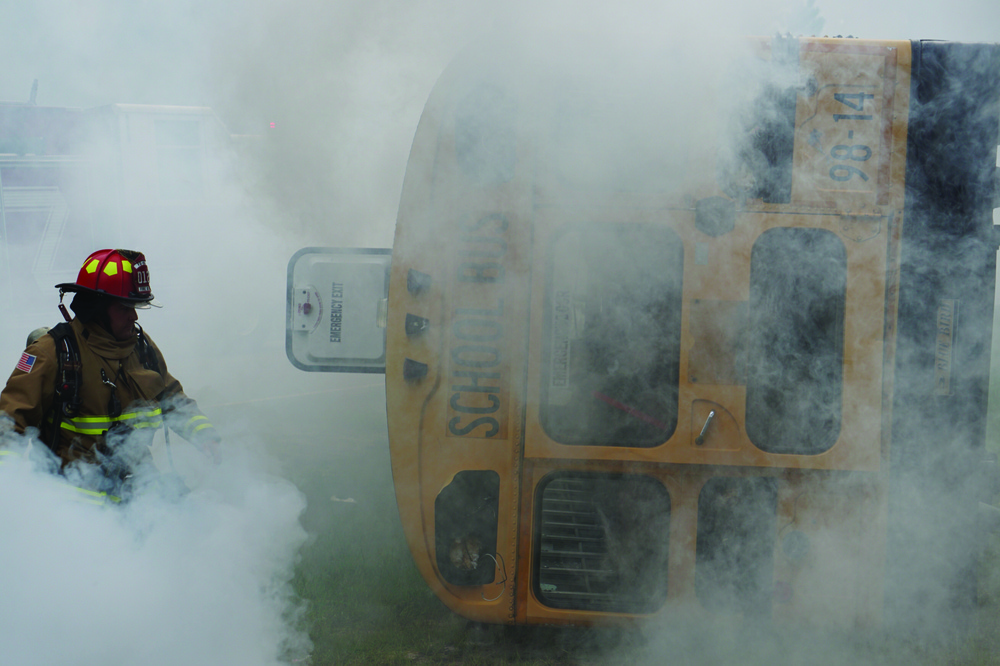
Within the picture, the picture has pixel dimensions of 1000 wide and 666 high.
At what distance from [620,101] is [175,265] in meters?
7.38

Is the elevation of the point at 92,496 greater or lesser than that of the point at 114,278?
lesser

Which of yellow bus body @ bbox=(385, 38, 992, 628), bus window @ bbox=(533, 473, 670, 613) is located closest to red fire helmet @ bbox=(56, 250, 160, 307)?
yellow bus body @ bbox=(385, 38, 992, 628)

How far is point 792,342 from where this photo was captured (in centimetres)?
A: 267

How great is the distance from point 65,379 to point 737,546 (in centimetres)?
248

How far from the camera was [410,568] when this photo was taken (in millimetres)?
3742

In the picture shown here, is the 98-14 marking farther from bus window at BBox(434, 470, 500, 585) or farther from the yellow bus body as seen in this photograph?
bus window at BBox(434, 470, 500, 585)

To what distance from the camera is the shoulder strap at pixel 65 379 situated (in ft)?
7.82

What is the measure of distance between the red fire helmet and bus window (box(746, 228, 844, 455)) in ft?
7.40

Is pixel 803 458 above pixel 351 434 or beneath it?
above

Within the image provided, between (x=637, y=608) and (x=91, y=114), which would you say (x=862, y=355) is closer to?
(x=637, y=608)

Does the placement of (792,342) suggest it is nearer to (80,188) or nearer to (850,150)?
(850,150)

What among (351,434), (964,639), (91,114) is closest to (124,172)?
(91,114)

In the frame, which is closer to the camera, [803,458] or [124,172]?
[803,458]

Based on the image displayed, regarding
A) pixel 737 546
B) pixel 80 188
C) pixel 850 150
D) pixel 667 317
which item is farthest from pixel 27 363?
pixel 80 188
